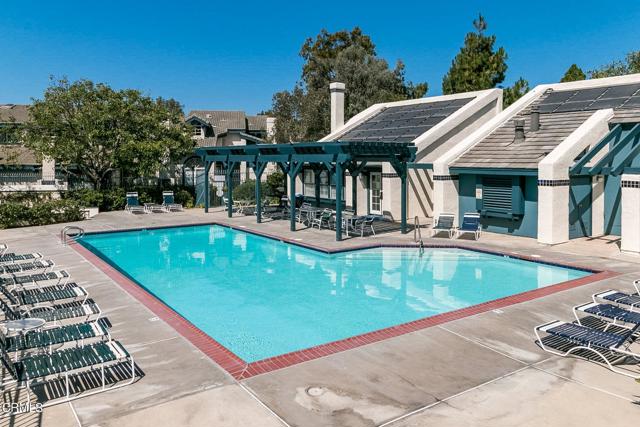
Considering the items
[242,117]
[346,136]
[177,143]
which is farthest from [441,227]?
[242,117]

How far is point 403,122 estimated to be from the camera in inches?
1003

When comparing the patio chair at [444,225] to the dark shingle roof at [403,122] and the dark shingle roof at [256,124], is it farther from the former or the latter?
the dark shingle roof at [256,124]

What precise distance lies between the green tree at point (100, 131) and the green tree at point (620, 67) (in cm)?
4120

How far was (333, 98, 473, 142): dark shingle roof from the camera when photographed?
936 inches

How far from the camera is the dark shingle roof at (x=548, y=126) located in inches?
714

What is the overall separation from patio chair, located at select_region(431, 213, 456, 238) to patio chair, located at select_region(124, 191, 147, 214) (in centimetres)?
1662

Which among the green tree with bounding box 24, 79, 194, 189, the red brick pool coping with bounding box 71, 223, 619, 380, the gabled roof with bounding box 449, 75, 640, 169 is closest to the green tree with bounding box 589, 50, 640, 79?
the gabled roof with bounding box 449, 75, 640, 169

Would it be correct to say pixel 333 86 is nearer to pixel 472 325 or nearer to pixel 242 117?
pixel 472 325

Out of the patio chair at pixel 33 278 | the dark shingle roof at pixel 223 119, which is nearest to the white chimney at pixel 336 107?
the patio chair at pixel 33 278

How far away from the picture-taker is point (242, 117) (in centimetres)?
5525

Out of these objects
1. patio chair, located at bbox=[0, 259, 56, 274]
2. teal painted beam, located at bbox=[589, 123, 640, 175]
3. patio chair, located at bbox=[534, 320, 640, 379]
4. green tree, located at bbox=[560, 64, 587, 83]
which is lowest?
patio chair, located at bbox=[534, 320, 640, 379]

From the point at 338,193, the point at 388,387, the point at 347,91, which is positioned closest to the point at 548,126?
the point at 338,193

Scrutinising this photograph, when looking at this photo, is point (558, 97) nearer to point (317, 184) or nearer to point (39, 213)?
point (317, 184)

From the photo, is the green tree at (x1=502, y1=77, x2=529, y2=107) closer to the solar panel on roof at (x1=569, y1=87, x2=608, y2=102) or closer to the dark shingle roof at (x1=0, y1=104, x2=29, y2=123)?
the solar panel on roof at (x1=569, y1=87, x2=608, y2=102)
